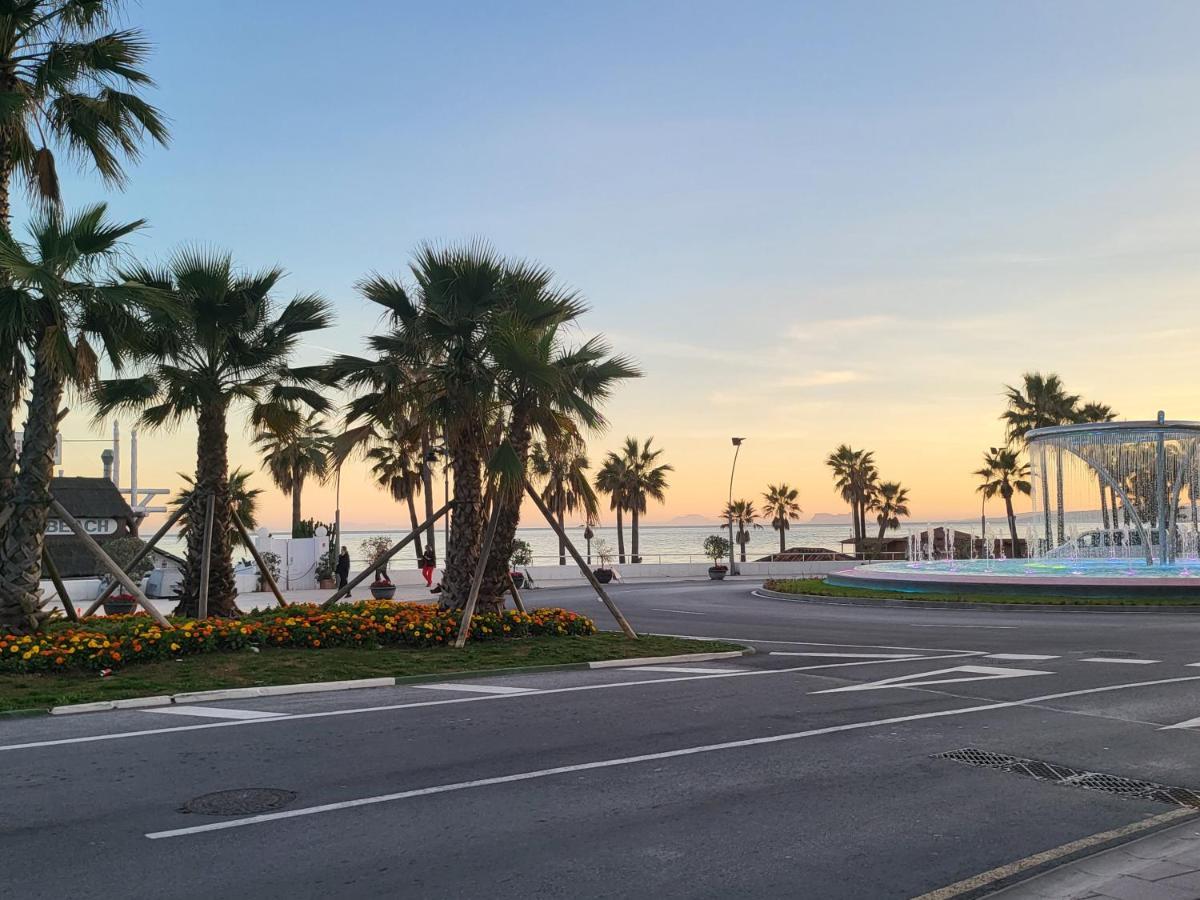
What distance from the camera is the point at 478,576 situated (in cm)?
1756

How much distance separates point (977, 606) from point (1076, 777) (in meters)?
22.3

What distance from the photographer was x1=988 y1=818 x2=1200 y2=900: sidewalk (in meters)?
5.41

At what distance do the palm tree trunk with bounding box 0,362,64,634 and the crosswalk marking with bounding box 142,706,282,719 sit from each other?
507cm

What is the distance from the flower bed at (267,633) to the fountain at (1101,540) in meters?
18.5

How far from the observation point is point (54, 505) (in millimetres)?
15883

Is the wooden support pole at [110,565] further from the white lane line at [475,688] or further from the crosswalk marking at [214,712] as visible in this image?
the white lane line at [475,688]

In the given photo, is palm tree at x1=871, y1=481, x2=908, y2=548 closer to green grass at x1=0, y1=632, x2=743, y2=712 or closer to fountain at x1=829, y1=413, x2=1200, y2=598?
fountain at x1=829, y1=413, x2=1200, y2=598

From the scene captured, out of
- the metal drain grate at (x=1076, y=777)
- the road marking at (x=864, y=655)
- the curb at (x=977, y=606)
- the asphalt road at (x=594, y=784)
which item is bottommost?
the curb at (x=977, y=606)

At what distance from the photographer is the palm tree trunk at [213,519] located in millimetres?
18703

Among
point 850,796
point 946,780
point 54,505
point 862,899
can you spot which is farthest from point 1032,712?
point 54,505

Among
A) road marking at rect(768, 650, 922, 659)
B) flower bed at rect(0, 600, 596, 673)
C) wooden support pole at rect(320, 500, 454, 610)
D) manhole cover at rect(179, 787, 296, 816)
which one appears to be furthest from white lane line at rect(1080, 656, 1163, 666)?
manhole cover at rect(179, 787, 296, 816)

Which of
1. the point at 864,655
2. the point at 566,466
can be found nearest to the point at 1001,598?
the point at 864,655

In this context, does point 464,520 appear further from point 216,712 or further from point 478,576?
point 216,712

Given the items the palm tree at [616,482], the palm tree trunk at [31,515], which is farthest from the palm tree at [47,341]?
the palm tree at [616,482]
